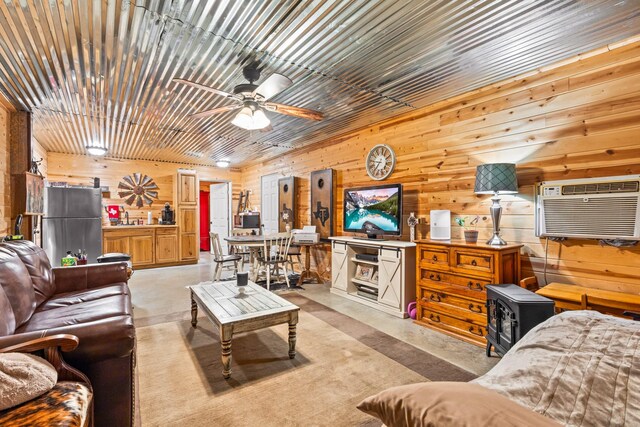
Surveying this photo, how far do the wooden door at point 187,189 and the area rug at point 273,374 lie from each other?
4.53m

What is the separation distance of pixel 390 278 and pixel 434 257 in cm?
69

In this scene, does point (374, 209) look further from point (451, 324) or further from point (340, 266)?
point (451, 324)

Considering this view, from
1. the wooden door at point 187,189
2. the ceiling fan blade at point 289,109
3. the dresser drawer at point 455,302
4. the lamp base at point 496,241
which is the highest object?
the ceiling fan blade at point 289,109

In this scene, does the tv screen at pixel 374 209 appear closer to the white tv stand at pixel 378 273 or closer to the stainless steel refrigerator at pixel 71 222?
the white tv stand at pixel 378 273

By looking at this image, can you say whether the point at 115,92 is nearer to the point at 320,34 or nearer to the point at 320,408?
the point at 320,34

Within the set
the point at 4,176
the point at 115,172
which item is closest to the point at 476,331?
the point at 4,176

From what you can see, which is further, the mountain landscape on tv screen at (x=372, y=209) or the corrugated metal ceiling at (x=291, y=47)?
the mountain landscape on tv screen at (x=372, y=209)

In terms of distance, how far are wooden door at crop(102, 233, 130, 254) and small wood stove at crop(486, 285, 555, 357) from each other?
270 inches

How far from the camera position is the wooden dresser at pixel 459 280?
2.75 metres

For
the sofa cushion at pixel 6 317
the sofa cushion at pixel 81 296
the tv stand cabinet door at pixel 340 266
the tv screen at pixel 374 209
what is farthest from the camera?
the tv stand cabinet door at pixel 340 266

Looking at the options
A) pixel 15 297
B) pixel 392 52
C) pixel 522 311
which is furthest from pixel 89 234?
pixel 522 311

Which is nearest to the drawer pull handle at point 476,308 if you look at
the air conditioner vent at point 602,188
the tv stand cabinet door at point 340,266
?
the air conditioner vent at point 602,188

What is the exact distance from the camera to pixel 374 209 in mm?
4270

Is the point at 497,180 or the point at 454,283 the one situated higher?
the point at 497,180
